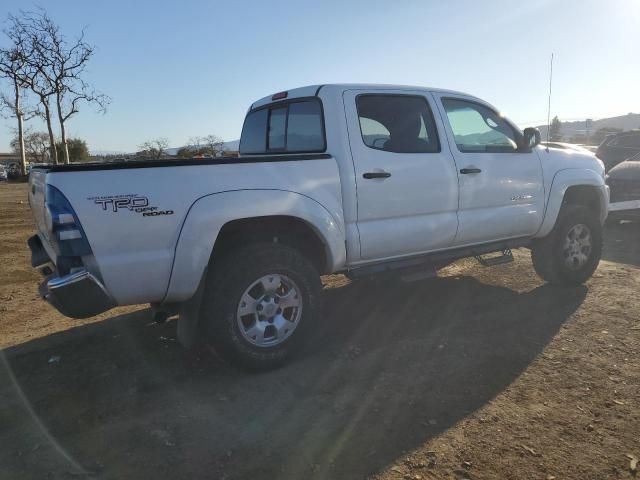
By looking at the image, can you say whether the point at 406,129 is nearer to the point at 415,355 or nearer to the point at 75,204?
the point at 415,355

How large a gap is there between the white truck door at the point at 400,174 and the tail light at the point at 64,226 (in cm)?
201

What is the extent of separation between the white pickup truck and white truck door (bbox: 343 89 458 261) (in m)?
0.01

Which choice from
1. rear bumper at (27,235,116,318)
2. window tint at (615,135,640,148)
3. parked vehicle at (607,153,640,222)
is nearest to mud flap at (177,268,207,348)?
rear bumper at (27,235,116,318)

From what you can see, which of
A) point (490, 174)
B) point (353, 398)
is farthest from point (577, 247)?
point (353, 398)

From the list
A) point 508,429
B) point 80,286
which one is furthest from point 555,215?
point 80,286

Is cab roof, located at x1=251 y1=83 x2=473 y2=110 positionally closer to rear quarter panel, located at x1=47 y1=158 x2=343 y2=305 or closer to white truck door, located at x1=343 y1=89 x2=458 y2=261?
white truck door, located at x1=343 y1=89 x2=458 y2=261

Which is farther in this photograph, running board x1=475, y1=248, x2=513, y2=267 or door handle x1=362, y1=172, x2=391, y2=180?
running board x1=475, y1=248, x2=513, y2=267

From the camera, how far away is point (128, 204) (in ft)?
9.98

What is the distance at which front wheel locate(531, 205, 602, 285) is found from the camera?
5.50 meters

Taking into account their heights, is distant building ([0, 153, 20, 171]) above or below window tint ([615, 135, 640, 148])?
above

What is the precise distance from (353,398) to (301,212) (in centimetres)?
132

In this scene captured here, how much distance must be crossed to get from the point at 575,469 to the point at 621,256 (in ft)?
18.6

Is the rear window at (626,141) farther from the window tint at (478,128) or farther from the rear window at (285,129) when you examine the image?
the rear window at (285,129)

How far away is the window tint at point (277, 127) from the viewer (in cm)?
477
